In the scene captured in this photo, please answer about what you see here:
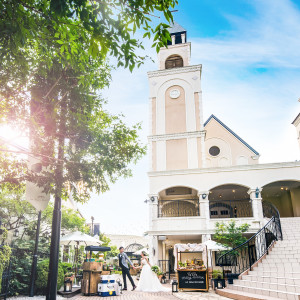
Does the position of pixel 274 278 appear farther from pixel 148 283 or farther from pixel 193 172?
pixel 193 172

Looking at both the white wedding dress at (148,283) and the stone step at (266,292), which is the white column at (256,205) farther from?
the white wedding dress at (148,283)

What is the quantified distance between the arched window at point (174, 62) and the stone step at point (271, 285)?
22829 mm

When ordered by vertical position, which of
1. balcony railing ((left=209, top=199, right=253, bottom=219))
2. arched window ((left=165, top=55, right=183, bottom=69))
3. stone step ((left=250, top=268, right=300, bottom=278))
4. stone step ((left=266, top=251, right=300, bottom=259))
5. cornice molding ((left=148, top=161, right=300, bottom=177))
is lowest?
stone step ((left=250, top=268, right=300, bottom=278))

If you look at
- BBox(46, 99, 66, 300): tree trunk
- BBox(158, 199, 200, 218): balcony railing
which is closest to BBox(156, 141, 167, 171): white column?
BBox(158, 199, 200, 218): balcony railing

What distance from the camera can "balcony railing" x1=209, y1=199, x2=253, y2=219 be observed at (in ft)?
76.6

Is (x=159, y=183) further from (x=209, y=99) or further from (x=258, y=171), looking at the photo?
(x=209, y=99)

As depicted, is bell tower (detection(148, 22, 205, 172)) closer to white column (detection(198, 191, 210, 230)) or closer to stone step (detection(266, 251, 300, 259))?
white column (detection(198, 191, 210, 230))

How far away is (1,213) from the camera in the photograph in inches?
559

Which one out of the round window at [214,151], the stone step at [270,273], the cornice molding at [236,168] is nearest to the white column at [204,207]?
the cornice molding at [236,168]

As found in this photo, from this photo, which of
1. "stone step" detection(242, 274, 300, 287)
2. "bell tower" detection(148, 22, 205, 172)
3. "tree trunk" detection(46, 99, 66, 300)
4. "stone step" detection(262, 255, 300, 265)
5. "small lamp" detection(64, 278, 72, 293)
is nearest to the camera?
"tree trunk" detection(46, 99, 66, 300)

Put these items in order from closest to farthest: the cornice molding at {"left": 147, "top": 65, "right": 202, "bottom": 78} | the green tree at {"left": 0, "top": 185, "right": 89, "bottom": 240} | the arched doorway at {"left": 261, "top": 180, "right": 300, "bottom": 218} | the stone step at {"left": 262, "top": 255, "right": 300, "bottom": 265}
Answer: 1. the stone step at {"left": 262, "top": 255, "right": 300, "bottom": 265}
2. the green tree at {"left": 0, "top": 185, "right": 89, "bottom": 240}
3. the arched doorway at {"left": 261, "top": 180, "right": 300, "bottom": 218}
4. the cornice molding at {"left": 147, "top": 65, "right": 202, "bottom": 78}

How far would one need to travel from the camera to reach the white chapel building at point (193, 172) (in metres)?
20.5

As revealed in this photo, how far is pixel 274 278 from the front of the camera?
9.86m

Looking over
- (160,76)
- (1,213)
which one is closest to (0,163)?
(1,213)
